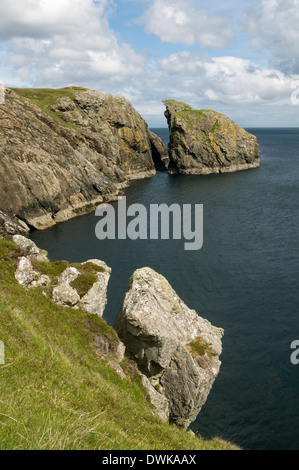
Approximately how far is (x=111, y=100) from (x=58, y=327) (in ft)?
416

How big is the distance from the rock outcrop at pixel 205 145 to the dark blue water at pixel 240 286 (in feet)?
140

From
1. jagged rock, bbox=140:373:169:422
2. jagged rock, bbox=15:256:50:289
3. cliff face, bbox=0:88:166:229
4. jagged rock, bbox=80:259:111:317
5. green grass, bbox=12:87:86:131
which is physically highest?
green grass, bbox=12:87:86:131

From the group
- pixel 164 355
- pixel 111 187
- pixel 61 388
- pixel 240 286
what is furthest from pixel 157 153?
pixel 61 388

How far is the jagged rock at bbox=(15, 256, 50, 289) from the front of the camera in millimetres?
24844

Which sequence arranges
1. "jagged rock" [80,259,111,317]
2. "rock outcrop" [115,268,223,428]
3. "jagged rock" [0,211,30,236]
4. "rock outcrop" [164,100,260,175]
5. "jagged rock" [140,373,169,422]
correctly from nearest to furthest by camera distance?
"jagged rock" [140,373,169,422] < "rock outcrop" [115,268,223,428] < "jagged rock" [80,259,111,317] < "jagged rock" [0,211,30,236] < "rock outcrop" [164,100,260,175]

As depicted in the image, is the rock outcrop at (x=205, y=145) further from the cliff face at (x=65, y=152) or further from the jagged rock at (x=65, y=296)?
the jagged rock at (x=65, y=296)

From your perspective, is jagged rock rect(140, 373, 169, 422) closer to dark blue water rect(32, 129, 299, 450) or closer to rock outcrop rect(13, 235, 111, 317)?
dark blue water rect(32, 129, 299, 450)

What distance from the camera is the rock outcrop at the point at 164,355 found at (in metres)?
25.2

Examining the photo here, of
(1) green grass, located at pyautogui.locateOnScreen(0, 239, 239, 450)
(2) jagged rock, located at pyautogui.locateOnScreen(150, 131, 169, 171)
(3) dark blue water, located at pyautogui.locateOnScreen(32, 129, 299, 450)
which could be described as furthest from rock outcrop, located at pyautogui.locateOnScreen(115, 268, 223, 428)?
(2) jagged rock, located at pyautogui.locateOnScreen(150, 131, 169, 171)

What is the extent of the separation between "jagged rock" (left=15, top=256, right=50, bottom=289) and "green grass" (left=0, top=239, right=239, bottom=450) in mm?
550

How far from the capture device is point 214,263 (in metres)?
55.4

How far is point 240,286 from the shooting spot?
47.5 meters

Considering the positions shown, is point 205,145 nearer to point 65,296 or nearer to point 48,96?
point 48,96
